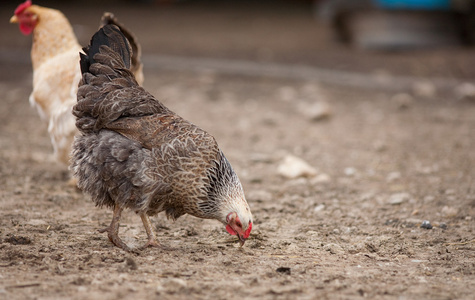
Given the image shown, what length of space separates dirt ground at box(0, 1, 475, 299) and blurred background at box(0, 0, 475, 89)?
0.09 m

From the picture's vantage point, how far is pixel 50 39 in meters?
5.07

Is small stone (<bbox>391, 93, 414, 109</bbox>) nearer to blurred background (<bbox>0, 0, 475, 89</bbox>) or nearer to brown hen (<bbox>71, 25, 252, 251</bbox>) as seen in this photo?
blurred background (<bbox>0, 0, 475, 89</bbox>)

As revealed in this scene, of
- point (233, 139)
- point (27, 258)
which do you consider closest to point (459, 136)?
point (233, 139)

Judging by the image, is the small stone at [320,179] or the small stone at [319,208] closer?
the small stone at [319,208]

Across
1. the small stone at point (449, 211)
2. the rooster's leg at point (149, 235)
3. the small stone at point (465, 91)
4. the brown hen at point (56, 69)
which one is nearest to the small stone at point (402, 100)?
the small stone at point (465, 91)

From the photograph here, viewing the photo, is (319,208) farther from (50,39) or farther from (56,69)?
(50,39)

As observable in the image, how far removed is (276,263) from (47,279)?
4.09ft

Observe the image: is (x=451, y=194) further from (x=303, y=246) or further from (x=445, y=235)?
(x=303, y=246)

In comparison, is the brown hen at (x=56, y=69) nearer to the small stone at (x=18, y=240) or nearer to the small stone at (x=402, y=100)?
the small stone at (x=18, y=240)

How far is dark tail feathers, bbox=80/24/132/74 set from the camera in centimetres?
391

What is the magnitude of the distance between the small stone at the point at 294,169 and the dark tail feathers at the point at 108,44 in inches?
76.3

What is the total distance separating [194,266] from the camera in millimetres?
3301

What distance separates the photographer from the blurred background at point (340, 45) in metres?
9.45

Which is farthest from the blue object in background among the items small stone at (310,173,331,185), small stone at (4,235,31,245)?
small stone at (4,235,31,245)
